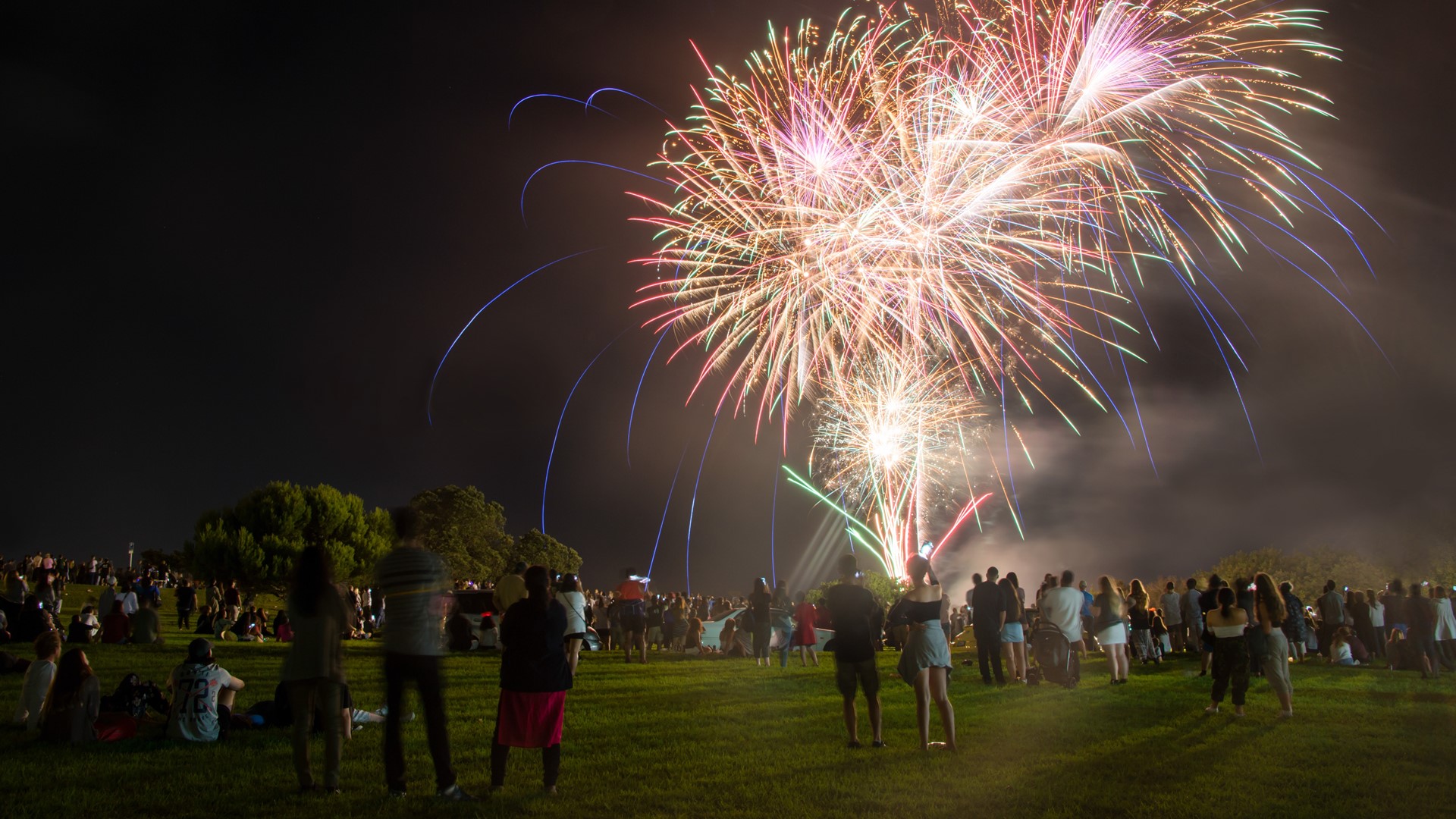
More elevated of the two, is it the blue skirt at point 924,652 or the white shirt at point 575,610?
the white shirt at point 575,610

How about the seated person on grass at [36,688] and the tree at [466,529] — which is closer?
the seated person on grass at [36,688]

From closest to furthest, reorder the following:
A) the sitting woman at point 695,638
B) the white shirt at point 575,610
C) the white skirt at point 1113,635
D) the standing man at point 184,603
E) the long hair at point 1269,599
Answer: the long hair at point 1269,599
the white shirt at point 575,610
the white skirt at point 1113,635
the sitting woman at point 695,638
the standing man at point 184,603

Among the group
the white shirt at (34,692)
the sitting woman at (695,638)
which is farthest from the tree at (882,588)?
the white shirt at (34,692)

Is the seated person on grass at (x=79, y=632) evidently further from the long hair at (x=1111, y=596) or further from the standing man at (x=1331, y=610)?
the standing man at (x=1331, y=610)

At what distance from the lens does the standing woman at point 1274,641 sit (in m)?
11.0

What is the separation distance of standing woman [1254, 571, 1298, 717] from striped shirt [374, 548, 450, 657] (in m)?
9.31

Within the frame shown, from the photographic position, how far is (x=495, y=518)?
7725 centimetres

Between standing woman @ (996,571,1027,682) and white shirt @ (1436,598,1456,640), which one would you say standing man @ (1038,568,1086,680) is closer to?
standing woman @ (996,571,1027,682)

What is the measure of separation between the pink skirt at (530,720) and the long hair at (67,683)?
15.9 ft

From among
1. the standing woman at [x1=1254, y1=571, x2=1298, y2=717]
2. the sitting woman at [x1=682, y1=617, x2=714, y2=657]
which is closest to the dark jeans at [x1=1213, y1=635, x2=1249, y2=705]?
the standing woman at [x1=1254, y1=571, x2=1298, y2=717]

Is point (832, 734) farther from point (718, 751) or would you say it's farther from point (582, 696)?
point (582, 696)

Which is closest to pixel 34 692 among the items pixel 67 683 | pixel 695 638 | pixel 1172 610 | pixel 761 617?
pixel 67 683

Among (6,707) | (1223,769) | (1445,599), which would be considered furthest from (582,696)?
(1445,599)

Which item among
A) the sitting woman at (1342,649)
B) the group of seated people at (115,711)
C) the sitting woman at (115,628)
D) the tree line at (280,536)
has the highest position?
the tree line at (280,536)
